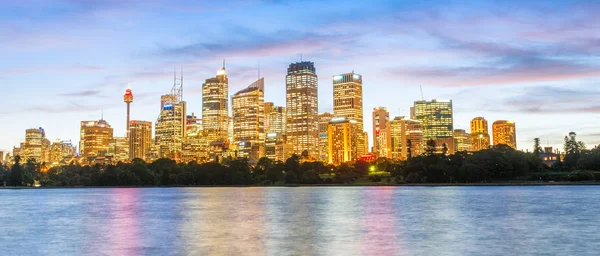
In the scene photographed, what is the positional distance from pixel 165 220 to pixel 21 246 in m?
22.5

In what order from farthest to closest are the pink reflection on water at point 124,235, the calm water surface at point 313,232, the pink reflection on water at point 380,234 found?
1. the pink reflection on water at point 124,235
2. the calm water surface at point 313,232
3. the pink reflection on water at point 380,234

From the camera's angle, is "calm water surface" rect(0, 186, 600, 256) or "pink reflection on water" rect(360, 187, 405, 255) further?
"calm water surface" rect(0, 186, 600, 256)

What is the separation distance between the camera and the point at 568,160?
19538 cm

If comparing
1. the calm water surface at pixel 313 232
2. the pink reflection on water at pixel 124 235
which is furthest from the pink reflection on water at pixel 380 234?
the pink reflection on water at pixel 124 235

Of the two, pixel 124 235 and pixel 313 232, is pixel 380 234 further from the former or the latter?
pixel 124 235

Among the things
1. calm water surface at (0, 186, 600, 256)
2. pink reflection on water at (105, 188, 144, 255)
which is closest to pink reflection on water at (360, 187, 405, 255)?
calm water surface at (0, 186, 600, 256)

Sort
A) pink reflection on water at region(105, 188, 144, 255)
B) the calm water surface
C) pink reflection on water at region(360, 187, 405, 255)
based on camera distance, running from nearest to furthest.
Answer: pink reflection on water at region(360, 187, 405, 255) < the calm water surface < pink reflection on water at region(105, 188, 144, 255)

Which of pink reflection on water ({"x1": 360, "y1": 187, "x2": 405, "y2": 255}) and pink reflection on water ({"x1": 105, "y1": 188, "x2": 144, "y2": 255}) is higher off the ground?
pink reflection on water ({"x1": 105, "y1": 188, "x2": 144, "y2": 255})

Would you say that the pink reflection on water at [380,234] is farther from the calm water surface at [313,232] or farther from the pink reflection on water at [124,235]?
the pink reflection on water at [124,235]

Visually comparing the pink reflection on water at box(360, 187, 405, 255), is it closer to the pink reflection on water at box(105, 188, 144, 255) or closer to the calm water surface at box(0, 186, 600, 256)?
the calm water surface at box(0, 186, 600, 256)

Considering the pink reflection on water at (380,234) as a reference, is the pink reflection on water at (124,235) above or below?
above

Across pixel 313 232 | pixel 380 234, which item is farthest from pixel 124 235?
pixel 380 234

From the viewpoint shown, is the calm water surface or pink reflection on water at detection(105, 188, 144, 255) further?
pink reflection on water at detection(105, 188, 144, 255)

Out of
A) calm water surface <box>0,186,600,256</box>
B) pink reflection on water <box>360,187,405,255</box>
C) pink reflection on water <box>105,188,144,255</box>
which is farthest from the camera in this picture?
pink reflection on water <box>105,188,144,255</box>
